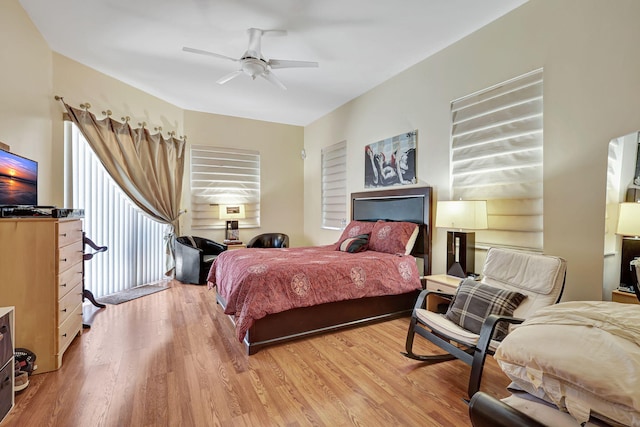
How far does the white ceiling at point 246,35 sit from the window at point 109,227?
1210 millimetres

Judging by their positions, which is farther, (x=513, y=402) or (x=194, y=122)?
(x=194, y=122)

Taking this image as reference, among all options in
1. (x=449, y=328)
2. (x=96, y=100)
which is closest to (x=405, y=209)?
(x=449, y=328)

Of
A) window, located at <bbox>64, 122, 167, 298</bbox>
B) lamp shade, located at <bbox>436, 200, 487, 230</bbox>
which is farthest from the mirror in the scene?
window, located at <bbox>64, 122, 167, 298</bbox>

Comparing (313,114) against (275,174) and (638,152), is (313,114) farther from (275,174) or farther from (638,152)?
(638,152)

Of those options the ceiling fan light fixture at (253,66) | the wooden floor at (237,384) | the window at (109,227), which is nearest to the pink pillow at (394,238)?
the wooden floor at (237,384)

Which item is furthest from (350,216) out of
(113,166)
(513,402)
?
(513,402)

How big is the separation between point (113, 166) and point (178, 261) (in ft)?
5.56

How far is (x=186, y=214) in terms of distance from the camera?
5195mm

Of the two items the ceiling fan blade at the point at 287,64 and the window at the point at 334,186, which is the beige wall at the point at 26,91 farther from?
the window at the point at 334,186

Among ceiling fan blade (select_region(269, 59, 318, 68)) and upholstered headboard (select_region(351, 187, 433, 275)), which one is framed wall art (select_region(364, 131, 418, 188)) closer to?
upholstered headboard (select_region(351, 187, 433, 275))

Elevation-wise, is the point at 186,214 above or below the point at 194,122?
below

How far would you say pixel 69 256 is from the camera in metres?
2.43

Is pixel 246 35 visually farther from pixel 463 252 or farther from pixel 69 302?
pixel 463 252

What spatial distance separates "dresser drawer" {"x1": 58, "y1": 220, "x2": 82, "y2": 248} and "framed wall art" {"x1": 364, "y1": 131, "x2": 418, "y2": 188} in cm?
344
